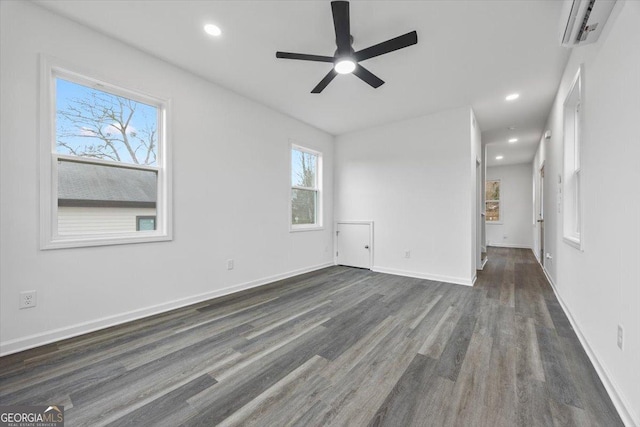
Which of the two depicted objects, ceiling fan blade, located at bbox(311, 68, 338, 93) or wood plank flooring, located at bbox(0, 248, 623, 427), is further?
ceiling fan blade, located at bbox(311, 68, 338, 93)

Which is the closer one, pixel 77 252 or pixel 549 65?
pixel 77 252

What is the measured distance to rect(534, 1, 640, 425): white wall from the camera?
4.27ft

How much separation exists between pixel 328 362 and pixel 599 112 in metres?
2.58

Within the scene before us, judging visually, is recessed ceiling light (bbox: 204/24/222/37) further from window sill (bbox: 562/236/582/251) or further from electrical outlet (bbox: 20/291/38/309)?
window sill (bbox: 562/236/582/251)

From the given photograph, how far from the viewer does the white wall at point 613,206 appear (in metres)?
1.30

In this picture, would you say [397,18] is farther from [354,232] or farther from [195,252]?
[354,232]

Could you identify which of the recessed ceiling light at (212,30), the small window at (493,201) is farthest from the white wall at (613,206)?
the small window at (493,201)

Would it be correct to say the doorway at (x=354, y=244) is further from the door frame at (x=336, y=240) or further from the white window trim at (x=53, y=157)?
the white window trim at (x=53, y=157)

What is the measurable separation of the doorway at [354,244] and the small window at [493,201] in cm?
636

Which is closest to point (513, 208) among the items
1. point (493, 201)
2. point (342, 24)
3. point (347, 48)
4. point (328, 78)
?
point (493, 201)

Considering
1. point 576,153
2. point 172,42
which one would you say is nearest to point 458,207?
point 576,153

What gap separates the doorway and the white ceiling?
2.18 meters

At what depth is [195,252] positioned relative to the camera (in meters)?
3.02

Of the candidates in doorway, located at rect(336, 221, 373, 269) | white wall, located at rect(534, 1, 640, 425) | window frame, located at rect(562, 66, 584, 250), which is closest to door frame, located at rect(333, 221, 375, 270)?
doorway, located at rect(336, 221, 373, 269)
